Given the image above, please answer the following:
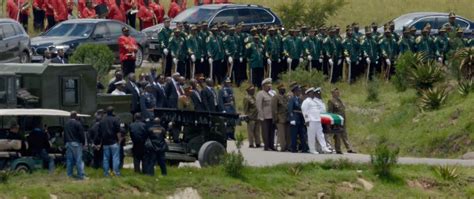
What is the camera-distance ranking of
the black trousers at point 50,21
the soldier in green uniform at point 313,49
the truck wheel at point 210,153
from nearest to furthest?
1. the truck wheel at point 210,153
2. the soldier in green uniform at point 313,49
3. the black trousers at point 50,21

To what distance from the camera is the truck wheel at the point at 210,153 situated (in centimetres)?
3200

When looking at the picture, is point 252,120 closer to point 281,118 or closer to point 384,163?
point 281,118

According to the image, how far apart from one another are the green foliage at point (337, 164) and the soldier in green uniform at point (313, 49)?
12.7 metres

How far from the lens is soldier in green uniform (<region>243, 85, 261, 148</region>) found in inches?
1463

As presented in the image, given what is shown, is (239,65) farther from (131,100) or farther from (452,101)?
(131,100)

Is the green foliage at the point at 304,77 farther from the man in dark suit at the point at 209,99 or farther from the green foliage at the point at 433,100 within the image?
the man in dark suit at the point at 209,99

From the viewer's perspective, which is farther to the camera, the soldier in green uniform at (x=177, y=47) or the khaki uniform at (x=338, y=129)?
the soldier in green uniform at (x=177, y=47)

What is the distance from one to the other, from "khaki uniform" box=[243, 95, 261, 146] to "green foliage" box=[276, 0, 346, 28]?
17.9 meters

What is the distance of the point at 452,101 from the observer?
40.9m

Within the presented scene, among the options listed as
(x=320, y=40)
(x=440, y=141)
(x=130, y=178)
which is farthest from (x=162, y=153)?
(x=320, y=40)

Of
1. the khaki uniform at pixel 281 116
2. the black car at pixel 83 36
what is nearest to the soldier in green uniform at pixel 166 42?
the black car at pixel 83 36

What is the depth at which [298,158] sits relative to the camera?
3522cm

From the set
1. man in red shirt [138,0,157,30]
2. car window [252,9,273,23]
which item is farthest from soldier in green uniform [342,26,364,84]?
man in red shirt [138,0,157,30]

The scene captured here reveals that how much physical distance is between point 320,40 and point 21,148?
60.1 ft
